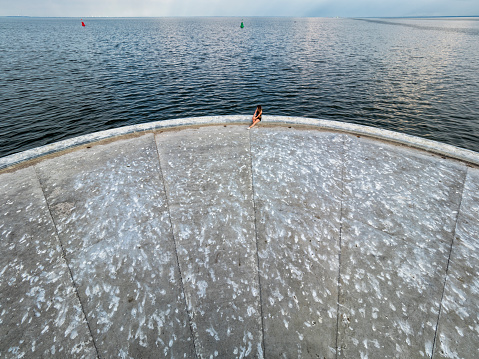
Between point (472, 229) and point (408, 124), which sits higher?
point (472, 229)

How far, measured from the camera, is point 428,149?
6.07 meters

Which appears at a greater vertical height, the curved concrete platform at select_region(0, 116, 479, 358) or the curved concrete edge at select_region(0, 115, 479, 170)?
the curved concrete edge at select_region(0, 115, 479, 170)

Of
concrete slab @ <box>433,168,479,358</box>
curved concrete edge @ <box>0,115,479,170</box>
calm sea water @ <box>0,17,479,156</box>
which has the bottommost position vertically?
calm sea water @ <box>0,17,479,156</box>

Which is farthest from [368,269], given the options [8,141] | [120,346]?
[8,141]

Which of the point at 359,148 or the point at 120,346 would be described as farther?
the point at 359,148

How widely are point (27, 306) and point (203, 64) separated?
90.4ft

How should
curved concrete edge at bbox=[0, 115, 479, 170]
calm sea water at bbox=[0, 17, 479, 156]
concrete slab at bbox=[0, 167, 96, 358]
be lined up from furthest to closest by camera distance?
1. calm sea water at bbox=[0, 17, 479, 156]
2. curved concrete edge at bbox=[0, 115, 479, 170]
3. concrete slab at bbox=[0, 167, 96, 358]

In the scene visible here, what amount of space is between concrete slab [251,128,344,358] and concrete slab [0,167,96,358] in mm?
2060

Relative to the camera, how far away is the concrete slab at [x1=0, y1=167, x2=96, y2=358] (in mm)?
2488

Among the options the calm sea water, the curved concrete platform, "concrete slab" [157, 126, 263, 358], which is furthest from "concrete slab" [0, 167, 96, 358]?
the calm sea water

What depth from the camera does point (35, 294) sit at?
9.56ft

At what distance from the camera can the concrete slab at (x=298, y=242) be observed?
2.62 meters

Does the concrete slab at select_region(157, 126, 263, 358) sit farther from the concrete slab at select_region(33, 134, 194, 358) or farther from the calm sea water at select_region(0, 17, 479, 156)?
the calm sea water at select_region(0, 17, 479, 156)

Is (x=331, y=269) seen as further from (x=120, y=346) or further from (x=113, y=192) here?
(x=113, y=192)
